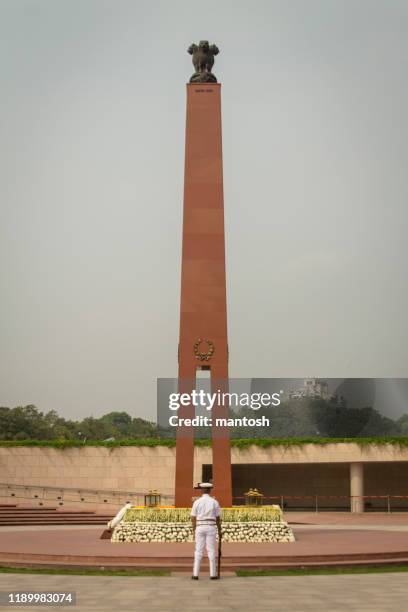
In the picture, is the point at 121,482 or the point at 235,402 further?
the point at 235,402

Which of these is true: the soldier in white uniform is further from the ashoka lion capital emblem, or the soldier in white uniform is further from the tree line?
the tree line

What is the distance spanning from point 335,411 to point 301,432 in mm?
2920

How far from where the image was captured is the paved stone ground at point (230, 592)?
769cm

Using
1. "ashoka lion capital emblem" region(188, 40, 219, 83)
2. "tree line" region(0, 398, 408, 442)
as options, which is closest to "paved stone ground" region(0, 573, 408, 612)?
"ashoka lion capital emblem" region(188, 40, 219, 83)

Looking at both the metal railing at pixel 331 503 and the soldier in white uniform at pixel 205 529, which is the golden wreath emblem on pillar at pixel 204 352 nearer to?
the soldier in white uniform at pixel 205 529

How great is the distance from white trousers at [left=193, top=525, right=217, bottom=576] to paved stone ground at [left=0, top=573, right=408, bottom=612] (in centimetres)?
20

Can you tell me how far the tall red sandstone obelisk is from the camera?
1727 centimetres

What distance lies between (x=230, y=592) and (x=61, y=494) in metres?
23.3

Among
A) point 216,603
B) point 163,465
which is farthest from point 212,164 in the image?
point 163,465

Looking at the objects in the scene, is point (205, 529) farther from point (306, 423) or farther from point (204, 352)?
point (306, 423)

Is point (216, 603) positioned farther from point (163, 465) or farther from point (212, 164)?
point (163, 465)

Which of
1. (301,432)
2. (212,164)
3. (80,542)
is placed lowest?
(80,542)

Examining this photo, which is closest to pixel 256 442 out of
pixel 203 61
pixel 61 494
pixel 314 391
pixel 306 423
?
pixel 61 494

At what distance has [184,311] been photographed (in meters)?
17.6
